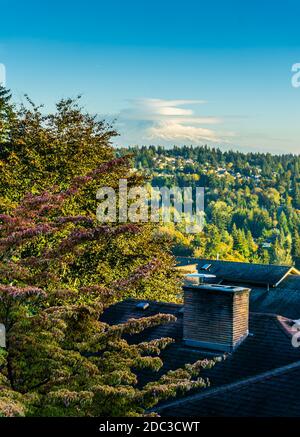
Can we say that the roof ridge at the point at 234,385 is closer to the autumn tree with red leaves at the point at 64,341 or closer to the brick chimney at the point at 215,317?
the autumn tree with red leaves at the point at 64,341

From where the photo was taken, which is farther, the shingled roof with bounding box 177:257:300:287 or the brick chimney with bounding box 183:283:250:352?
the shingled roof with bounding box 177:257:300:287

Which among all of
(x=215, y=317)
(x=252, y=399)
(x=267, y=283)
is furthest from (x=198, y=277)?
(x=252, y=399)

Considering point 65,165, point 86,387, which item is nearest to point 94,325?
point 86,387

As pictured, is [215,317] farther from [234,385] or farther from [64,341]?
[64,341]

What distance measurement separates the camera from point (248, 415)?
13641mm

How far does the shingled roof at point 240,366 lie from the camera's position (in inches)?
550

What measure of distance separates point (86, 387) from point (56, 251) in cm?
320

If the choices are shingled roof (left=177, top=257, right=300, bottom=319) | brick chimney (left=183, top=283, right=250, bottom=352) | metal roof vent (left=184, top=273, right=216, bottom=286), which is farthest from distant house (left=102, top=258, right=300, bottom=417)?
shingled roof (left=177, top=257, right=300, bottom=319)

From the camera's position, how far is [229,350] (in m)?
16.9

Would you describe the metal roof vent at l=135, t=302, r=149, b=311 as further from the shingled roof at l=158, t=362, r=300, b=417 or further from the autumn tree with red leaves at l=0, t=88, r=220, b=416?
the shingled roof at l=158, t=362, r=300, b=417

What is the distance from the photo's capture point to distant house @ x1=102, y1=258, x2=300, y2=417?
14000mm

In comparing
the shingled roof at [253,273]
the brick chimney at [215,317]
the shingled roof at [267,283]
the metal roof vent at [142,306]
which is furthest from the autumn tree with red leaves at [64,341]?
the shingled roof at [253,273]
